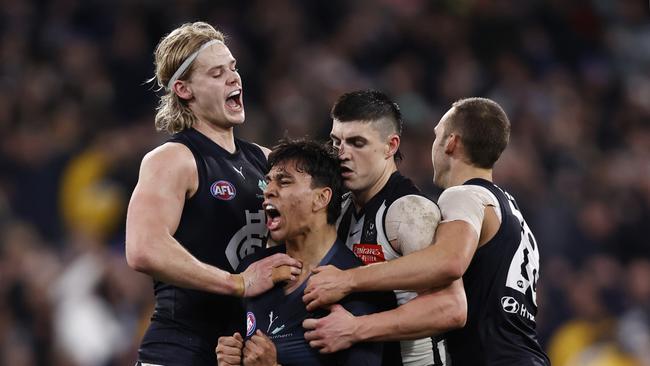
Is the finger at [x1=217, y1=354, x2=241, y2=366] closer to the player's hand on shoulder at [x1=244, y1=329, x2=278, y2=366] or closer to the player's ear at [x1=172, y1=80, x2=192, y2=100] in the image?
the player's hand on shoulder at [x1=244, y1=329, x2=278, y2=366]

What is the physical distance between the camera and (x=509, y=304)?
17.1 feet

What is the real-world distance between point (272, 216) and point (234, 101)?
907mm

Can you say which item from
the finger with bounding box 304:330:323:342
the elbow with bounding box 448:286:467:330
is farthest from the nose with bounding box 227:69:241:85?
the elbow with bounding box 448:286:467:330

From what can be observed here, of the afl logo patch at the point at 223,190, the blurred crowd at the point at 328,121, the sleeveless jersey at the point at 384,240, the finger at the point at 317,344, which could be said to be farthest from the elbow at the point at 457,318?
the blurred crowd at the point at 328,121

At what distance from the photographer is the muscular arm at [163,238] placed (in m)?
5.11

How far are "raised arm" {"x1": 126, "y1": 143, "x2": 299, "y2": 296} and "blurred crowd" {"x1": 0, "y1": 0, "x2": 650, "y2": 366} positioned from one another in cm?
507

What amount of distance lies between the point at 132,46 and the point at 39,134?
5.25 feet

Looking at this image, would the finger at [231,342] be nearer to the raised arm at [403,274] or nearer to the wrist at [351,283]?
the raised arm at [403,274]

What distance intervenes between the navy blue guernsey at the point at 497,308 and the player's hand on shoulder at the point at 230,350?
101 centimetres

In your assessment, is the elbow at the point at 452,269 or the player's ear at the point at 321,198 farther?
the player's ear at the point at 321,198

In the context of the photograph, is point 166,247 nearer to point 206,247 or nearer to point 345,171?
point 206,247

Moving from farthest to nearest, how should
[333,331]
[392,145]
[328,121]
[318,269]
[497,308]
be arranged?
[328,121] → [392,145] → [497,308] → [318,269] → [333,331]

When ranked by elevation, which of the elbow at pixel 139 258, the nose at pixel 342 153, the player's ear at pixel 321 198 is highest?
the nose at pixel 342 153

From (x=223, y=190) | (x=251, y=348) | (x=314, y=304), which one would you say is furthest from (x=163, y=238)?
(x=314, y=304)
